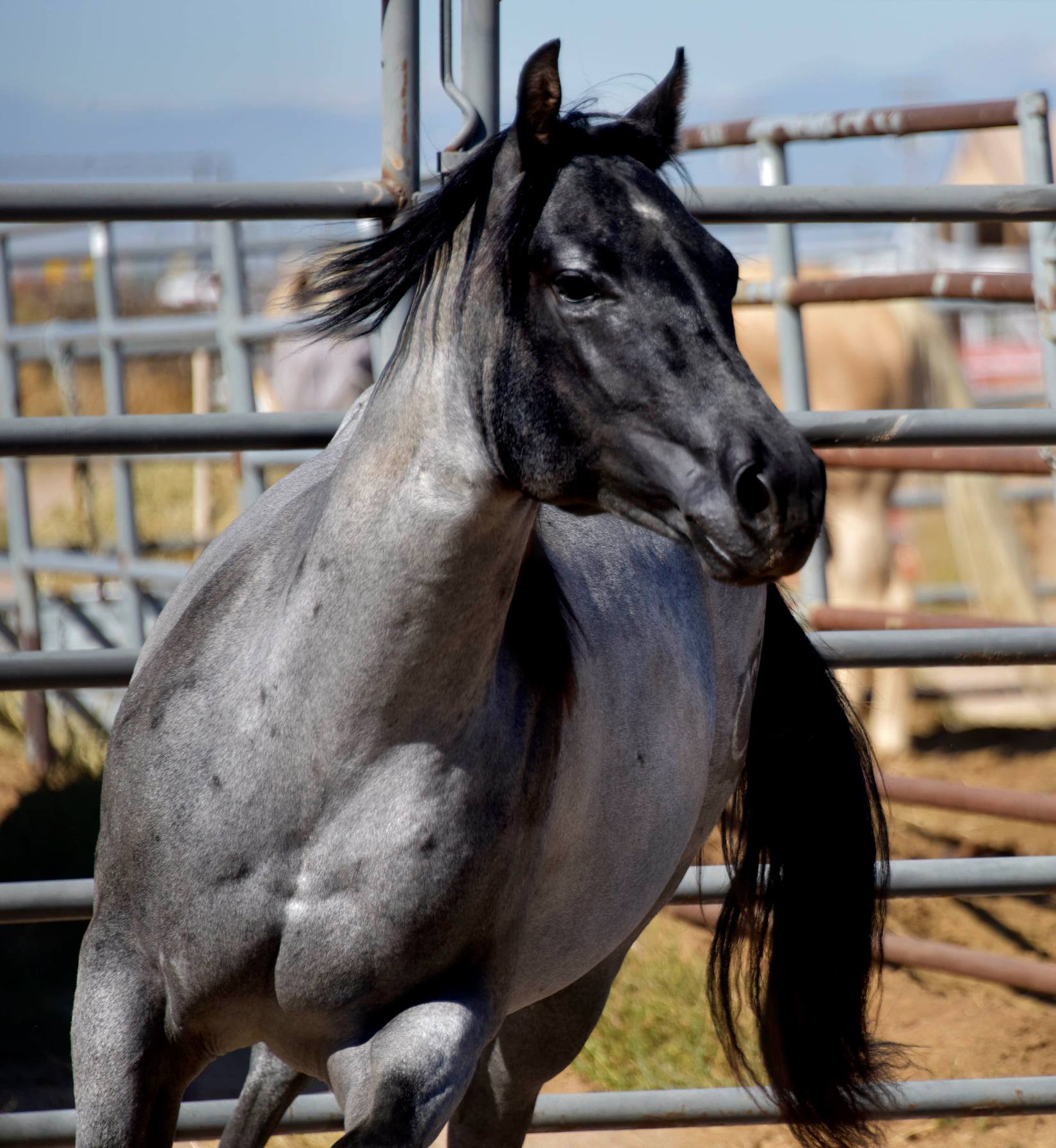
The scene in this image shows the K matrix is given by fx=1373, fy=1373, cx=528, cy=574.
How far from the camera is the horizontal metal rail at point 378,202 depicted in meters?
2.18

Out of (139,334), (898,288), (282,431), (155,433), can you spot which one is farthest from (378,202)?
(139,334)

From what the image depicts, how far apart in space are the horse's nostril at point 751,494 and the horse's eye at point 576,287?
10.1 inches

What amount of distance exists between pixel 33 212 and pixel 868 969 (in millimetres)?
1937

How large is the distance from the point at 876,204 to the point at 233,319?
3.07 meters

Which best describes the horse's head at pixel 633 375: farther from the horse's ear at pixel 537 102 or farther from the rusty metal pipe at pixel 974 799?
the rusty metal pipe at pixel 974 799

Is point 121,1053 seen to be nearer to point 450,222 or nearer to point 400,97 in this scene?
point 450,222

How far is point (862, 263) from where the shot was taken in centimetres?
1606

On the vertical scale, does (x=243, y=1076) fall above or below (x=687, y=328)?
below

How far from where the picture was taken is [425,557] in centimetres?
151

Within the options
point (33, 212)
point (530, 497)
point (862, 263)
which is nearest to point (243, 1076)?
point (33, 212)

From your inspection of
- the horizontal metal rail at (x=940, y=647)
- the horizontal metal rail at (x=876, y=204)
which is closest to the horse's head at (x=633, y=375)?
the horizontal metal rail at (x=876, y=204)

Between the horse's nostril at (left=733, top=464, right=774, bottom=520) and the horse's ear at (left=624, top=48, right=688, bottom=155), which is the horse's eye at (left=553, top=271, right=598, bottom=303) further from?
the horse's ear at (left=624, top=48, right=688, bottom=155)

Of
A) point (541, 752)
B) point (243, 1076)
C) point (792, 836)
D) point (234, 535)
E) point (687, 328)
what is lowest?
point (243, 1076)

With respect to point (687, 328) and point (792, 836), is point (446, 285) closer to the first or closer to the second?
point (687, 328)
